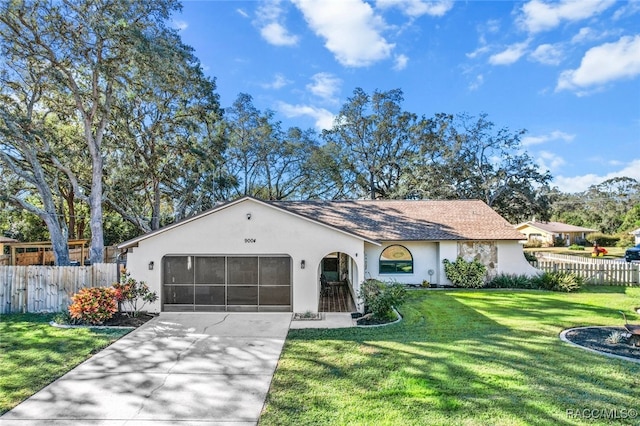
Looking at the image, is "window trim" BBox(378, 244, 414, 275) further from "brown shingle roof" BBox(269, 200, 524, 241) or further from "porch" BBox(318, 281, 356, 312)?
"porch" BBox(318, 281, 356, 312)

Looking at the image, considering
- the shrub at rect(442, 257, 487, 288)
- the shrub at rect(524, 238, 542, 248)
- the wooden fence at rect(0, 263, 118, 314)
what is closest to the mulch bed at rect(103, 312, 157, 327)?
the wooden fence at rect(0, 263, 118, 314)

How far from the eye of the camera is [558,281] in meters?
16.1

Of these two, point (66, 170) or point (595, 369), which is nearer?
point (595, 369)

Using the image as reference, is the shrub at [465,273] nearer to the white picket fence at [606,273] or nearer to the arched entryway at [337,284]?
the white picket fence at [606,273]

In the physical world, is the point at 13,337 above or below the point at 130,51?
below

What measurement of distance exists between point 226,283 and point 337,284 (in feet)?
25.7

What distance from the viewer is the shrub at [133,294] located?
11.5 metres

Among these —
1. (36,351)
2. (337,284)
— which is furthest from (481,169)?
(36,351)

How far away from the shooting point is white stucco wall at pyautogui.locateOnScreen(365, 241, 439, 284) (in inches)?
679

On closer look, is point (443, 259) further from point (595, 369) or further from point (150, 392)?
point (150, 392)

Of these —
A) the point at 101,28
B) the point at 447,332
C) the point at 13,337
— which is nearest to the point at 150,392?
the point at 13,337

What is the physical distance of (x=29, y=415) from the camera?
557 cm

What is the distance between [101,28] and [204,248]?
1269cm

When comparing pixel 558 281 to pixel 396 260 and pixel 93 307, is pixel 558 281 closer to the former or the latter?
pixel 396 260
